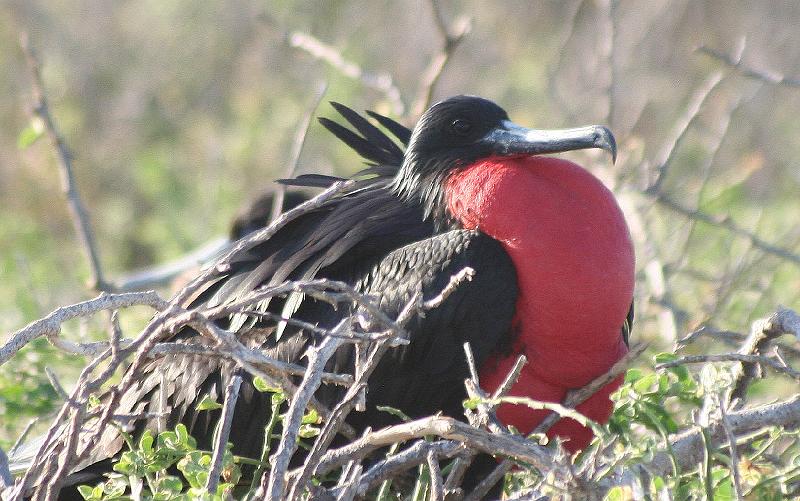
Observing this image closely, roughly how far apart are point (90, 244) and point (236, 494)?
108 centimetres

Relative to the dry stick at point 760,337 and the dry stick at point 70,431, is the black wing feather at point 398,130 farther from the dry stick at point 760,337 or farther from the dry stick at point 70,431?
the dry stick at point 70,431

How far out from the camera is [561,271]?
2.19 meters

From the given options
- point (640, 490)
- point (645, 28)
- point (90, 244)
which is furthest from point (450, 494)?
point (645, 28)

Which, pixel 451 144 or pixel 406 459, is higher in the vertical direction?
pixel 451 144

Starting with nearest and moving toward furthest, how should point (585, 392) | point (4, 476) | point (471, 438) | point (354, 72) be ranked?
1. point (471, 438)
2. point (4, 476)
3. point (585, 392)
4. point (354, 72)

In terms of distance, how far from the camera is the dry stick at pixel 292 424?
5.17 feet

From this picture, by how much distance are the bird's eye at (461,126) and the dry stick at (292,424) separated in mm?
930

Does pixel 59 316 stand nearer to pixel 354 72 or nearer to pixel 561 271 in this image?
pixel 561 271

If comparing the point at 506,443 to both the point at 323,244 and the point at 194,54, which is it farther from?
the point at 194,54

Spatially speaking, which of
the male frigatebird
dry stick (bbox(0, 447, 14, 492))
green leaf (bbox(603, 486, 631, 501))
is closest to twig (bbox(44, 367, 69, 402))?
dry stick (bbox(0, 447, 14, 492))

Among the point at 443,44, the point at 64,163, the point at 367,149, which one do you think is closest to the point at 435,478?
the point at 367,149

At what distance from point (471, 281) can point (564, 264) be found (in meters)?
0.17

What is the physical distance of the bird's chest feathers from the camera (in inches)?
86.0

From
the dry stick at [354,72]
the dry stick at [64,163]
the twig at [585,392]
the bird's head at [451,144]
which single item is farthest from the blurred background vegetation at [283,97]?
the twig at [585,392]
